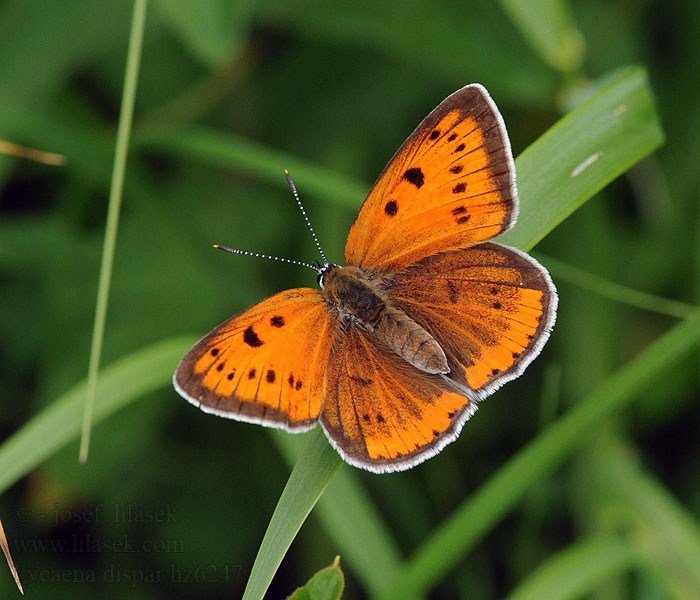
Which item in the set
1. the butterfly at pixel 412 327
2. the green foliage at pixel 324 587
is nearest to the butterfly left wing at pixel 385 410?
the butterfly at pixel 412 327

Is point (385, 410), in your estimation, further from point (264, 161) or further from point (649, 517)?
point (649, 517)

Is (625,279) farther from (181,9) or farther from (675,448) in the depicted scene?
(181,9)

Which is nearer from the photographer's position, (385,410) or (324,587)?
(324,587)

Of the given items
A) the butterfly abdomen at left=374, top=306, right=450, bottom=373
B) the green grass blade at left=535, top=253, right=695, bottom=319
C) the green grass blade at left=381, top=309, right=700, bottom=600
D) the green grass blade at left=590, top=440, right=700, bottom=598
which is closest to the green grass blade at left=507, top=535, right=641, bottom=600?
the green grass blade at left=590, top=440, right=700, bottom=598

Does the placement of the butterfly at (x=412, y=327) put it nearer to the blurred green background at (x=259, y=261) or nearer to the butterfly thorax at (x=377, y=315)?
the butterfly thorax at (x=377, y=315)

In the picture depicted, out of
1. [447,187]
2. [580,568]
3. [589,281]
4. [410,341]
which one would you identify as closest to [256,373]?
[410,341]

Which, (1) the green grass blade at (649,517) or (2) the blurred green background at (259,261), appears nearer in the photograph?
(1) the green grass blade at (649,517)

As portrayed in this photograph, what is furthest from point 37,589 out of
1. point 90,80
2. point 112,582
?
point 90,80
